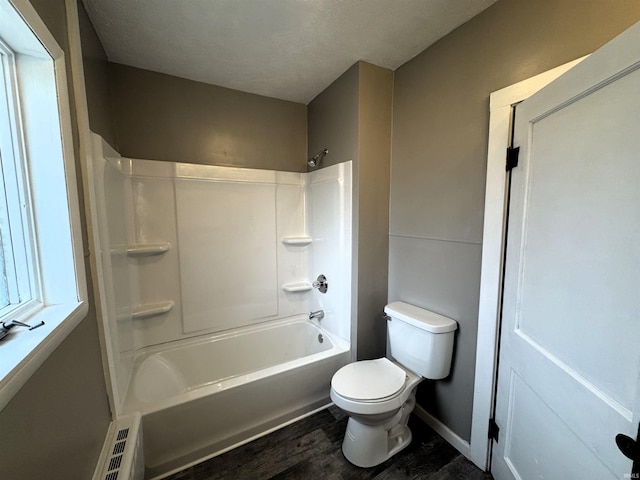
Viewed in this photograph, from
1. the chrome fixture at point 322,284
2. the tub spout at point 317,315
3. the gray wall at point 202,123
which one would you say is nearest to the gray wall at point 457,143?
the chrome fixture at point 322,284

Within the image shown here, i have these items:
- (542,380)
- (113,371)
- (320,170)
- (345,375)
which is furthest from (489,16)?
(113,371)

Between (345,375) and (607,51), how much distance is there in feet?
5.69

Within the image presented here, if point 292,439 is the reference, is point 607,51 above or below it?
above

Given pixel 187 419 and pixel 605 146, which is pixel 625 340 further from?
pixel 187 419

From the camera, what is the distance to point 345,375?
1587 mm

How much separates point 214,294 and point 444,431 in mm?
1901

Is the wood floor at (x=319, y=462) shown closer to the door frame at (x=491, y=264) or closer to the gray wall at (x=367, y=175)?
the door frame at (x=491, y=264)

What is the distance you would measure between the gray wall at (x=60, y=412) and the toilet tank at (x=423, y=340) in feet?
5.13

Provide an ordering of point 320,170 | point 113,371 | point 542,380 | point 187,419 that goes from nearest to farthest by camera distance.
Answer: point 542,380 < point 113,371 < point 187,419 < point 320,170

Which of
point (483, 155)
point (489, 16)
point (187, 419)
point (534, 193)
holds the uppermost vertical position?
point (489, 16)

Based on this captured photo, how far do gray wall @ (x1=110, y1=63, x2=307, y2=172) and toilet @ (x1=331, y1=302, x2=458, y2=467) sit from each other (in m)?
1.73

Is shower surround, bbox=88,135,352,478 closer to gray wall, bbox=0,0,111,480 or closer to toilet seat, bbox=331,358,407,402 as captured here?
gray wall, bbox=0,0,111,480

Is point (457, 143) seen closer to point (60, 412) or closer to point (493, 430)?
point (493, 430)

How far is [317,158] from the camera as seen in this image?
2293mm
